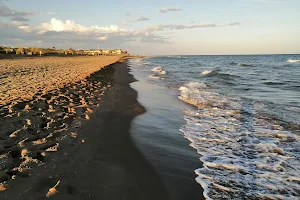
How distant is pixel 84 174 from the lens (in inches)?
128

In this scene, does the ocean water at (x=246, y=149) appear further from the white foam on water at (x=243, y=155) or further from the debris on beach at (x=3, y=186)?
the debris on beach at (x=3, y=186)

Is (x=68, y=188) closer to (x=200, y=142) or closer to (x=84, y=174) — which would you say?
(x=84, y=174)

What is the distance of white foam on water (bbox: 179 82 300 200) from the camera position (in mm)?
3205

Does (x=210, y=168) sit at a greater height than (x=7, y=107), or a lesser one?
lesser

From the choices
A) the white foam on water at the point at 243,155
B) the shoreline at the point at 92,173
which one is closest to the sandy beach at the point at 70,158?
the shoreline at the point at 92,173

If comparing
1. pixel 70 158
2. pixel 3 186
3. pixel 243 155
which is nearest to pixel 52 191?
pixel 3 186

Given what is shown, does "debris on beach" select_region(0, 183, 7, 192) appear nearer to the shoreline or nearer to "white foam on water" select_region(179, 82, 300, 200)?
the shoreline

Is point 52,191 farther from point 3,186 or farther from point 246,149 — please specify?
point 246,149

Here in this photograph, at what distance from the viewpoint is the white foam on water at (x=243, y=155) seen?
321 centimetres

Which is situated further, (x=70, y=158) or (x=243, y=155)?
(x=243, y=155)

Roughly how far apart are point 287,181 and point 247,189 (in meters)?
0.79

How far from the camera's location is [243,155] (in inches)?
170

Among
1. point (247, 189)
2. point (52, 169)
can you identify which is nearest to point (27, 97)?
point (52, 169)

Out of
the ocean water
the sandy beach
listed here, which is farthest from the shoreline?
the ocean water
